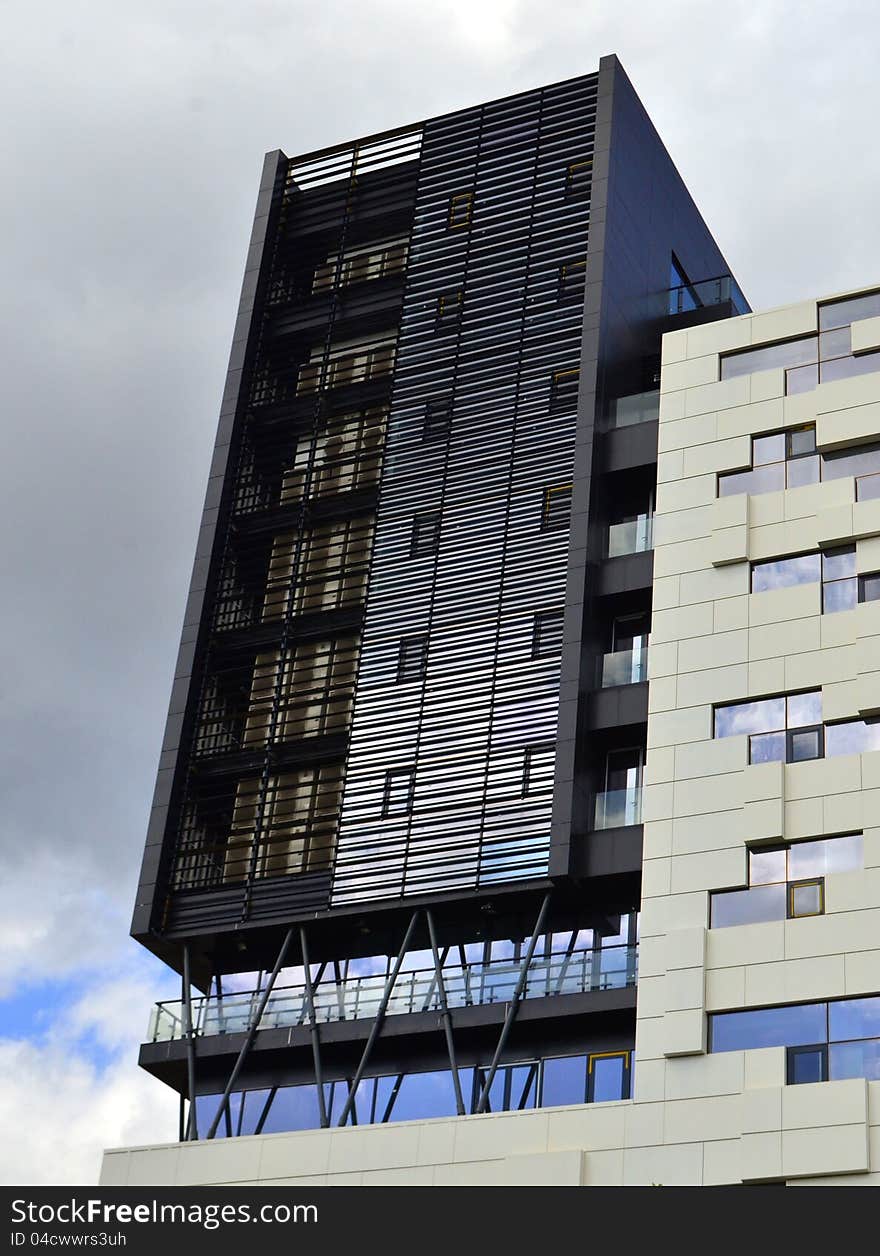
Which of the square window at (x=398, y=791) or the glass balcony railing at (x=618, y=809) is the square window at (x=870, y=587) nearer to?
the glass balcony railing at (x=618, y=809)

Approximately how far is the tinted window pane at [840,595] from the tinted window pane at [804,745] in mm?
3200

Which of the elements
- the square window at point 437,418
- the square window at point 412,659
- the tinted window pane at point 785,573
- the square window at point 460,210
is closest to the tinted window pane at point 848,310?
the tinted window pane at point 785,573

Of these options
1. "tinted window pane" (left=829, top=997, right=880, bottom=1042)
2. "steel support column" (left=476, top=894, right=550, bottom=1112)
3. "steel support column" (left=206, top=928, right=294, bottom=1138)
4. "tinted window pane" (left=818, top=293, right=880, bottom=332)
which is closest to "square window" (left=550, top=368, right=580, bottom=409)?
"tinted window pane" (left=818, top=293, right=880, bottom=332)

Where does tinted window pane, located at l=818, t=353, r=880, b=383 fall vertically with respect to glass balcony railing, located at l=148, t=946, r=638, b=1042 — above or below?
above

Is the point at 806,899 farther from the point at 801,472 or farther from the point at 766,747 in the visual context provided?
the point at 801,472

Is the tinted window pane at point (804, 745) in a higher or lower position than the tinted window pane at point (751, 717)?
lower

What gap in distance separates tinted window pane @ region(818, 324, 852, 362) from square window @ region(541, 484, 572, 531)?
7168 millimetres

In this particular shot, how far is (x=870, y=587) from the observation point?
4453cm

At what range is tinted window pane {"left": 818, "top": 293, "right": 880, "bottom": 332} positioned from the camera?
48.6 m

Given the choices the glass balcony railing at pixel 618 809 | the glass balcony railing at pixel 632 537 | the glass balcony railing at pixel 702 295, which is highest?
the glass balcony railing at pixel 702 295

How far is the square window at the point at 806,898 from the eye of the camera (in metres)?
40.5

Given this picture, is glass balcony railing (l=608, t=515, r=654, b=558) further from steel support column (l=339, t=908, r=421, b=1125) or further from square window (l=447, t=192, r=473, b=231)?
square window (l=447, t=192, r=473, b=231)

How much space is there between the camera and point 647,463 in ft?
164

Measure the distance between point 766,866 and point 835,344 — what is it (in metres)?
A: 14.3
